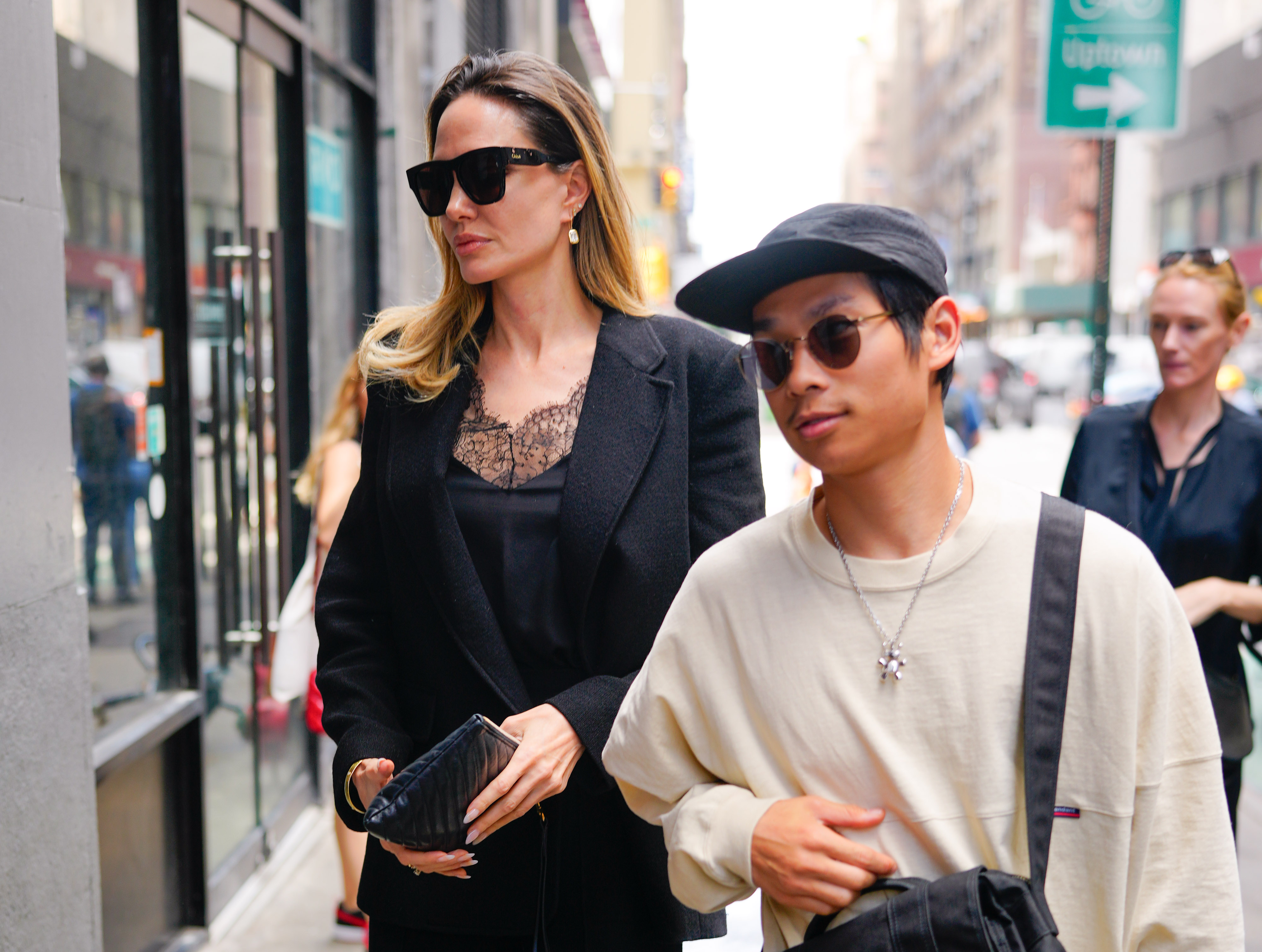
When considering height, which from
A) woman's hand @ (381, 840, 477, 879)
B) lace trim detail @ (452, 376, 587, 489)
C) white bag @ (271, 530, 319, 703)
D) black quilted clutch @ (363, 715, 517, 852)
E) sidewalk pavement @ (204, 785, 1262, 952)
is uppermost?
lace trim detail @ (452, 376, 587, 489)

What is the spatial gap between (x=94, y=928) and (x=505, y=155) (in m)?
2.24

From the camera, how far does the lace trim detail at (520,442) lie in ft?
7.16

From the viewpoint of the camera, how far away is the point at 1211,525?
3.34 meters

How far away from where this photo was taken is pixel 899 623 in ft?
5.04

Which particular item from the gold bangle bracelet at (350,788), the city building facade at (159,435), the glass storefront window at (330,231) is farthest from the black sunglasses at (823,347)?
the glass storefront window at (330,231)

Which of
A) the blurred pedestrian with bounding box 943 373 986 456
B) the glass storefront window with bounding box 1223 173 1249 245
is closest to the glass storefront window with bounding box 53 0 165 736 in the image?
the blurred pedestrian with bounding box 943 373 986 456

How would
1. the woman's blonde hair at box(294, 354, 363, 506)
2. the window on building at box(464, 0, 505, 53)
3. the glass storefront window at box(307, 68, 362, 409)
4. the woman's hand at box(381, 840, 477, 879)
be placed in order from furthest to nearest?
the window on building at box(464, 0, 505, 53) → the glass storefront window at box(307, 68, 362, 409) → the woman's blonde hair at box(294, 354, 363, 506) → the woman's hand at box(381, 840, 477, 879)

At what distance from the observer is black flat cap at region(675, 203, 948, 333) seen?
1.49 m

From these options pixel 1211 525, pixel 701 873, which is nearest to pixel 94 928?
pixel 701 873

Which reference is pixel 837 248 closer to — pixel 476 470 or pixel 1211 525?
pixel 476 470

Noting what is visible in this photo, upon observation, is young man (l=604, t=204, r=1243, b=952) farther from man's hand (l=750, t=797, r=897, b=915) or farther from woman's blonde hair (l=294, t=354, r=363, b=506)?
woman's blonde hair (l=294, t=354, r=363, b=506)

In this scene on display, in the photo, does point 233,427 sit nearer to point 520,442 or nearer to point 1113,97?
point 520,442

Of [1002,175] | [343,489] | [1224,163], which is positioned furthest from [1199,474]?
[1002,175]

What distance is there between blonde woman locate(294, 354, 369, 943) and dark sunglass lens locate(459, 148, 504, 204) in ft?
7.64
